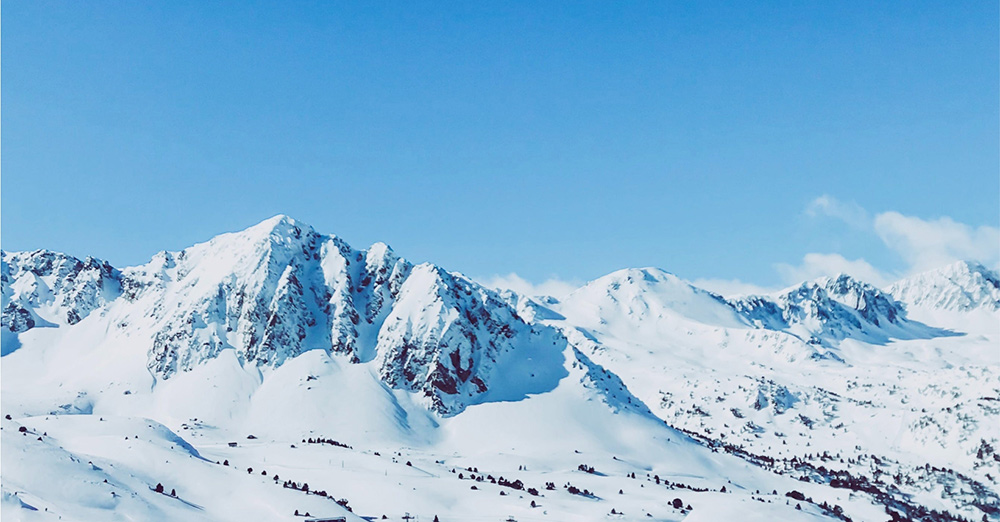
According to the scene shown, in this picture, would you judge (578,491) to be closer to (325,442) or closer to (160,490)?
(325,442)

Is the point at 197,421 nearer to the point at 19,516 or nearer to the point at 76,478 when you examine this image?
the point at 76,478

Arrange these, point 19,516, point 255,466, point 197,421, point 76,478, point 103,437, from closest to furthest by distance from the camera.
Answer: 1. point 19,516
2. point 76,478
3. point 103,437
4. point 255,466
5. point 197,421

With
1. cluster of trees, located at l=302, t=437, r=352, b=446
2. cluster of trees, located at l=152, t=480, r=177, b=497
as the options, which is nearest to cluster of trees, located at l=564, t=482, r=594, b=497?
cluster of trees, located at l=302, t=437, r=352, b=446

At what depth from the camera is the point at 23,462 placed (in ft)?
245

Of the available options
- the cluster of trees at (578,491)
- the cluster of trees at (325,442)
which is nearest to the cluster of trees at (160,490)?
the cluster of trees at (578,491)

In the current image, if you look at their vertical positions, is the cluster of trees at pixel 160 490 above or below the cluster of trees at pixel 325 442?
below

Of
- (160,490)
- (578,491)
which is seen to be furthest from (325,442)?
(160,490)

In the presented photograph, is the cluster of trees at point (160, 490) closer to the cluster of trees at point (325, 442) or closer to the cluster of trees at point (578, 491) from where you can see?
the cluster of trees at point (578, 491)

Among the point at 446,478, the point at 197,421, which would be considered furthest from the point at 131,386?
the point at 446,478

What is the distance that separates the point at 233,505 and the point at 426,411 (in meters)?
107

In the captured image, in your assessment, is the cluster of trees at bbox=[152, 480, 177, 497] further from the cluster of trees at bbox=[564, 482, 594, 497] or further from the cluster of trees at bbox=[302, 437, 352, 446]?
the cluster of trees at bbox=[302, 437, 352, 446]

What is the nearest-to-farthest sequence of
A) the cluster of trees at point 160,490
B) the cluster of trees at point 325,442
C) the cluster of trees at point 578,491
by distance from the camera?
the cluster of trees at point 160,490 < the cluster of trees at point 578,491 < the cluster of trees at point 325,442

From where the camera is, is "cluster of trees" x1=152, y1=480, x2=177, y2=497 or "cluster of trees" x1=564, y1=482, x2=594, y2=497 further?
"cluster of trees" x1=564, y1=482, x2=594, y2=497

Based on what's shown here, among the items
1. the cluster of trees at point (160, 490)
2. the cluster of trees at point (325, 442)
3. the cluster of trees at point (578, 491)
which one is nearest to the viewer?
the cluster of trees at point (160, 490)
